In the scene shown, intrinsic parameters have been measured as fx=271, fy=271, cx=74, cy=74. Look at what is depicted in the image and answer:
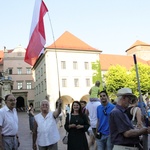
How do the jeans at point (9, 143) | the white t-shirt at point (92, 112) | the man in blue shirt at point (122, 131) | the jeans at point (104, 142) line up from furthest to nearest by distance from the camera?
the white t-shirt at point (92, 112)
the jeans at point (104, 142)
the jeans at point (9, 143)
the man in blue shirt at point (122, 131)

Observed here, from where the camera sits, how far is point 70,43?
2050 inches

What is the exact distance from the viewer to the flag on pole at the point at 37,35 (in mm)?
6379

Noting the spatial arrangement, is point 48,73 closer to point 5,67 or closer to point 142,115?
point 5,67

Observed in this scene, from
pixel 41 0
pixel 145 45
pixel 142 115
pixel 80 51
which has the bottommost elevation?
pixel 142 115

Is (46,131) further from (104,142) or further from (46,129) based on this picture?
(104,142)

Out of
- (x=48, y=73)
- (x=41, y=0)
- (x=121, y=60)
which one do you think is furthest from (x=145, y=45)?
(x=41, y=0)

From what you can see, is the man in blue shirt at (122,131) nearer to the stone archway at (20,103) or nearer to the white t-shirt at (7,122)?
the white t-shirt at (7,122)

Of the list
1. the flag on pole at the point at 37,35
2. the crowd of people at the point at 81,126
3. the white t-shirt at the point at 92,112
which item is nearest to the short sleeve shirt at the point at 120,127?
the crowd of people at the point at 81,126

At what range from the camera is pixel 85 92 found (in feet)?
163

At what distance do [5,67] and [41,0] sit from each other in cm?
6092

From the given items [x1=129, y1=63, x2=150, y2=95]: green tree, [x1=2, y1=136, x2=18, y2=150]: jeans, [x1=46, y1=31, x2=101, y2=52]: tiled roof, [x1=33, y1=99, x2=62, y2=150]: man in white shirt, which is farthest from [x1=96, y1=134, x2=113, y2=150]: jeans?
[x1=129, y1=63, x2=150, y2=95]: green tree

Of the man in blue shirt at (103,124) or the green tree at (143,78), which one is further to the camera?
the green tree at (143,78)

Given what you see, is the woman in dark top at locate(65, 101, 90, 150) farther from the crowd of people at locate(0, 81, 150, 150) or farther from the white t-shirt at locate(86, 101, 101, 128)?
the white t-shirt at locate(86, 101, 101, 128)

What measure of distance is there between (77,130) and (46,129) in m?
0.79
